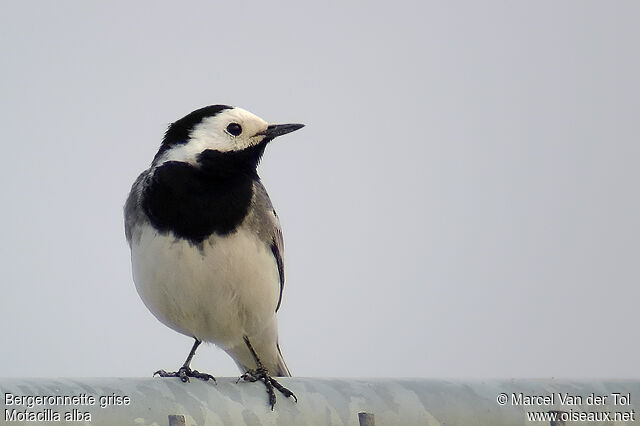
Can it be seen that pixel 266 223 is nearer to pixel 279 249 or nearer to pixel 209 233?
pixel 279 249

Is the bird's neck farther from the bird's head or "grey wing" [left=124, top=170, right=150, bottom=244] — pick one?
"grey wing" [left=124, top=170, right=150, bottom=244]

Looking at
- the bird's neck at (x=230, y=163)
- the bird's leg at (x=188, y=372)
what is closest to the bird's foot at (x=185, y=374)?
the bird's leg at (x=188, y=372)

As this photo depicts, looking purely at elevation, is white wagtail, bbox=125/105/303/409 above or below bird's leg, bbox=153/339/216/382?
above

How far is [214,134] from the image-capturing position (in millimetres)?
8547

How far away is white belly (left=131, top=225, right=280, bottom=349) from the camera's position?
26.1 feet

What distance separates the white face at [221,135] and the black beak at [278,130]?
45 millimetres

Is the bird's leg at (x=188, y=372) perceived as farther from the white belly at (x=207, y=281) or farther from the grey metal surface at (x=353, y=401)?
the grey metal surface at (x=353, y=401)

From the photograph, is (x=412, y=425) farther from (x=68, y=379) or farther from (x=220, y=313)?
(x=220, y=313)

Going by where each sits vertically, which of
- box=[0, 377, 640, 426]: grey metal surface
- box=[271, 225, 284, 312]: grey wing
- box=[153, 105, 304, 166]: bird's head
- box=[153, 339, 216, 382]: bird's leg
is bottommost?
box=[153, 339, 216, 382]: bird's leg

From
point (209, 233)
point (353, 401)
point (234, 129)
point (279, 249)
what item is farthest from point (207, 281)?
point (353, 401)

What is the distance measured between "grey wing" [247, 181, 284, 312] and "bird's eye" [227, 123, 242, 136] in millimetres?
440

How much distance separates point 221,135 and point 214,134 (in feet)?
0.19

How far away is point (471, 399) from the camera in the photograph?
510 cm

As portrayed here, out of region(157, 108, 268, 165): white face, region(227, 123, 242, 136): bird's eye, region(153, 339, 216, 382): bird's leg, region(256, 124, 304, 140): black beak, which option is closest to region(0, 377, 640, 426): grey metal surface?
region(153, 339, 216, 382): bird's leg
